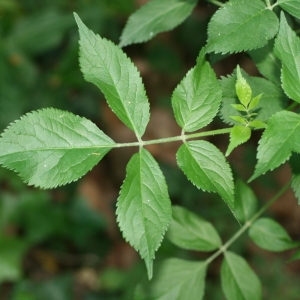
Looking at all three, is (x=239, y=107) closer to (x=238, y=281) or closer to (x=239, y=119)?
(x=239, y=119)

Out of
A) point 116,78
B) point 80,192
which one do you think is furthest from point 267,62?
point 80,192

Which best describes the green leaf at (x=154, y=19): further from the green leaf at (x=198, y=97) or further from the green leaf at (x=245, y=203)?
the green leaf at (x=245, y=203)

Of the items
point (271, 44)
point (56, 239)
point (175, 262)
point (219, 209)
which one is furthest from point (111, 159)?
point (271, 44)

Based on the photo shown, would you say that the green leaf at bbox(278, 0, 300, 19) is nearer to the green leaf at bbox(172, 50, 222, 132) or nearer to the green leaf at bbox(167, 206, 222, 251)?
the green leaf at bbox(172, 50, 222, 132)

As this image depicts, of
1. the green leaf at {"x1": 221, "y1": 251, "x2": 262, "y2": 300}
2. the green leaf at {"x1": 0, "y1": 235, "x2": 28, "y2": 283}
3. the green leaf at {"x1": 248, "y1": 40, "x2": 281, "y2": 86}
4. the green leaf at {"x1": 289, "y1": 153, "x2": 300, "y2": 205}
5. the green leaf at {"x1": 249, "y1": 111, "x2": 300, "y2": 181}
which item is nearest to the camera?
the green leaf at {"x1": 249, "y1": 111, "x2": 300, "y2": 181}

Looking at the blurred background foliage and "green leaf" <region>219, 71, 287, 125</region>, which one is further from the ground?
"green leaf" <region>219, 71, 287, 125</region>

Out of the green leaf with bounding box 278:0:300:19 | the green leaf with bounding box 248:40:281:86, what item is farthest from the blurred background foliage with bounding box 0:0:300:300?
the green leaf with bounding box 278:0:300:19

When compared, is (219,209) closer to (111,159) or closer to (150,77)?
(111,159)
